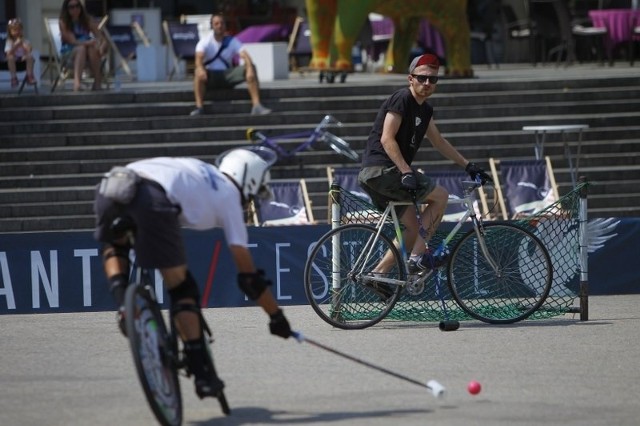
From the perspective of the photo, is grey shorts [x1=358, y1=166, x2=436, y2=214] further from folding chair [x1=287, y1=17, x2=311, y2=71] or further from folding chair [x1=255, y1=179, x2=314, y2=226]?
folding chair [x1=287, y1=17, x2=311, y2=71]

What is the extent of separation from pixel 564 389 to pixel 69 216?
29.6 ft

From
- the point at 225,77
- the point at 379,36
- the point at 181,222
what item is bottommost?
the point at 379,36

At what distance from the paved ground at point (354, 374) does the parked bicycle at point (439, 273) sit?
173 mm

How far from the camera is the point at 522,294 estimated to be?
1090 centimetres

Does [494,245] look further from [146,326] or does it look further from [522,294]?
[146,326]

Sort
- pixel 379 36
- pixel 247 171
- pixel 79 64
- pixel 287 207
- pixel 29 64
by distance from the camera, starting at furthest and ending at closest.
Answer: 1. pixel 379 36
2. pixel 29 64
3. pixel 79 64
4. pixel 287 207
5. pixel 247 171

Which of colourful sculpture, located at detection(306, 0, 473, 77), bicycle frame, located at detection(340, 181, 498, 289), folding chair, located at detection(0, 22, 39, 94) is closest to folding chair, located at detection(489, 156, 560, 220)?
colourful sculpture, located at detection(306, 0, 473, 77)

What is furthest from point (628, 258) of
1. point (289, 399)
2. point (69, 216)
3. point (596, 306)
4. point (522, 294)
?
point (69, 216)

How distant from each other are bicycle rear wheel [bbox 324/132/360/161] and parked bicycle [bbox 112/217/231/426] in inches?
384

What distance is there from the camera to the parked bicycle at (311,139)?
17.0 m

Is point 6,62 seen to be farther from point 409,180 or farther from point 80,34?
point 409,180

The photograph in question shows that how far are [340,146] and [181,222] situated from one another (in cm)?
986

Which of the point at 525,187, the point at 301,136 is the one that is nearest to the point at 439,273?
the point at 525,187

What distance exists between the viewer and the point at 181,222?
7.30 metres
